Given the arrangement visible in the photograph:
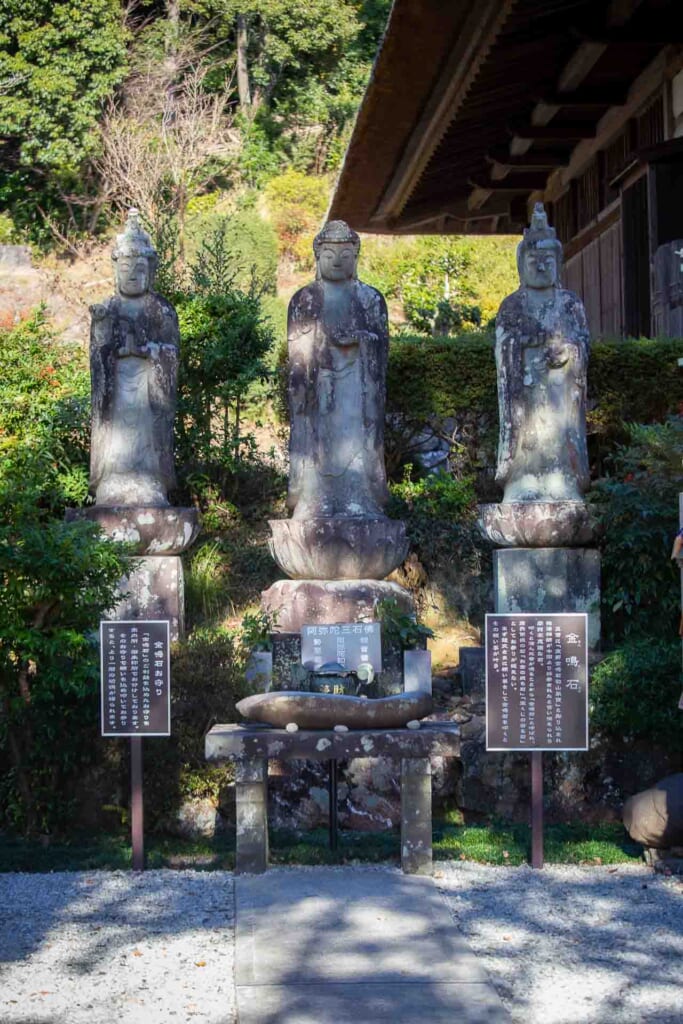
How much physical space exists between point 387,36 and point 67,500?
4111mm

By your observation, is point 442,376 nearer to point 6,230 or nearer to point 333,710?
point 333,710

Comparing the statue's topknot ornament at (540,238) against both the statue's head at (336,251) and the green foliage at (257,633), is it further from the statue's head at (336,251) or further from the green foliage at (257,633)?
the green foliage at (257,633)

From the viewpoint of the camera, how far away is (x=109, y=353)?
9.05 meters

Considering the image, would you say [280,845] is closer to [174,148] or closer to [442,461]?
[442,461]

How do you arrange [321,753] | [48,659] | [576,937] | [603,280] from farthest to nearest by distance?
[603,280] → [48,659] → [321,753] → [576,937]

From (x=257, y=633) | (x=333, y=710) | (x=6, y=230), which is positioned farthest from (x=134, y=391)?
(x=6, y=230)

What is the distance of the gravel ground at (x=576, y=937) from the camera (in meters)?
4.41

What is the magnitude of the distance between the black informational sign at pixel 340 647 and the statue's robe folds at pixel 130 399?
7.59 ft

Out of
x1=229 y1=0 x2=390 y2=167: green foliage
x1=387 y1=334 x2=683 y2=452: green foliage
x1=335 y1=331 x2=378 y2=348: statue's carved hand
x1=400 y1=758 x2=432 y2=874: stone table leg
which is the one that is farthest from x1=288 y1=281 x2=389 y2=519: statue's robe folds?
x1=229 y1=0 x2=390 y2=167: green foliage

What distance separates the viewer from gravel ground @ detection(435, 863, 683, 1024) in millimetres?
4414

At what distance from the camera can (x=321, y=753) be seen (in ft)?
20.5

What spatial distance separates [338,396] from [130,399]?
146cm

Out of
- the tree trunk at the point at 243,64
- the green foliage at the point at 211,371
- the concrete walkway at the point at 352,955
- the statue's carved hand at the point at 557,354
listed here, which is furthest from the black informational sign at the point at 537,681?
the tree trunk at the point at 243,64

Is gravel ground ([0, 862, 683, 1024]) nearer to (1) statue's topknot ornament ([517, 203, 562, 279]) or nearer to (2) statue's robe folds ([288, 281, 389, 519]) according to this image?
(2) statue's robe folds ([288, 281, 389, 519])
